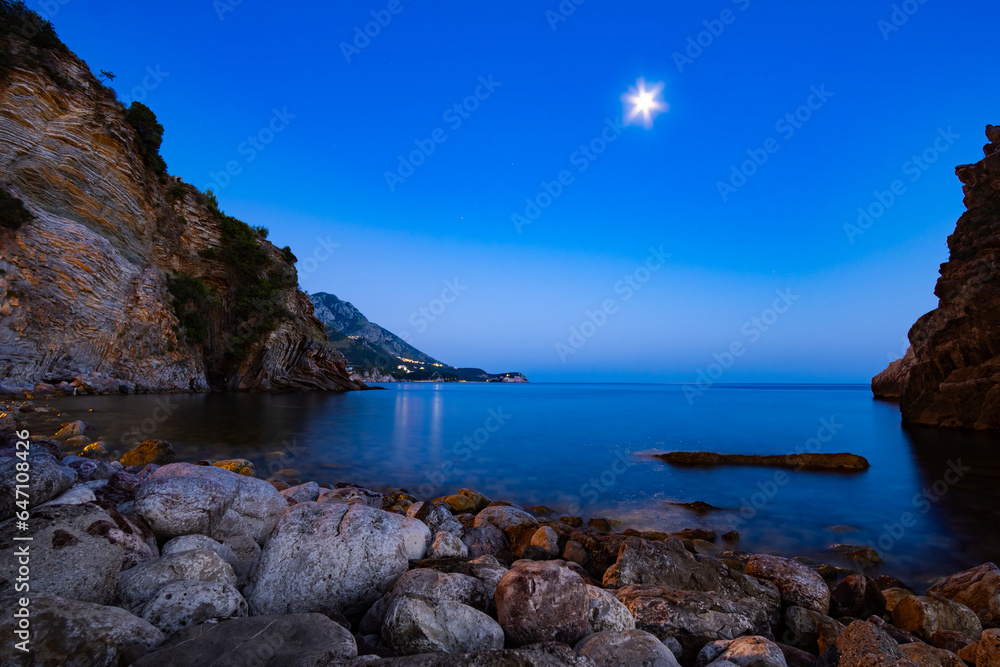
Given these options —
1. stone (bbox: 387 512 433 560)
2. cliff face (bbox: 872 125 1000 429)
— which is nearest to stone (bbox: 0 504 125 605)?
stone (bbox: 387 512 433 560)

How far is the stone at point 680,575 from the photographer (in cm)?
498

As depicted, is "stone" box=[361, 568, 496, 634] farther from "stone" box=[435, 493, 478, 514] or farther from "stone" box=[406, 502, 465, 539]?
"stone" box=[435, 493, 478, 514]

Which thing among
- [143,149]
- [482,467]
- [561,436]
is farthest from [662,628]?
[143,149]

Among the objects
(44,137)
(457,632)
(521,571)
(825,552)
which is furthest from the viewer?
(44,137)

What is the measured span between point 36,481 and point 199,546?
1.60 meters

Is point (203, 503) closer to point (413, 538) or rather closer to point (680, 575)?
point (413, 538)

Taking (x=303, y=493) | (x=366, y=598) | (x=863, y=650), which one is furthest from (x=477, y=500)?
(x=863, y=650)

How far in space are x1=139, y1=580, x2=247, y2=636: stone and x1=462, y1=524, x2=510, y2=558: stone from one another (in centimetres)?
332

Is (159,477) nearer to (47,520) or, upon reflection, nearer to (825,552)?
(47,520)

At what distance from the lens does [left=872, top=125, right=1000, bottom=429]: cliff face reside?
64.0ft

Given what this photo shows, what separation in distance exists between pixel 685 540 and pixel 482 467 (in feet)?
25.4

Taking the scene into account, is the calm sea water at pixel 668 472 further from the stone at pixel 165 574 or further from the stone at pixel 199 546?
the stone at pixel 165 574

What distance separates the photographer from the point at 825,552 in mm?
7590

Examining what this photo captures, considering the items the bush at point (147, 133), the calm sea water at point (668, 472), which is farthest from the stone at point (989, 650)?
the bush at point (147, 133)
